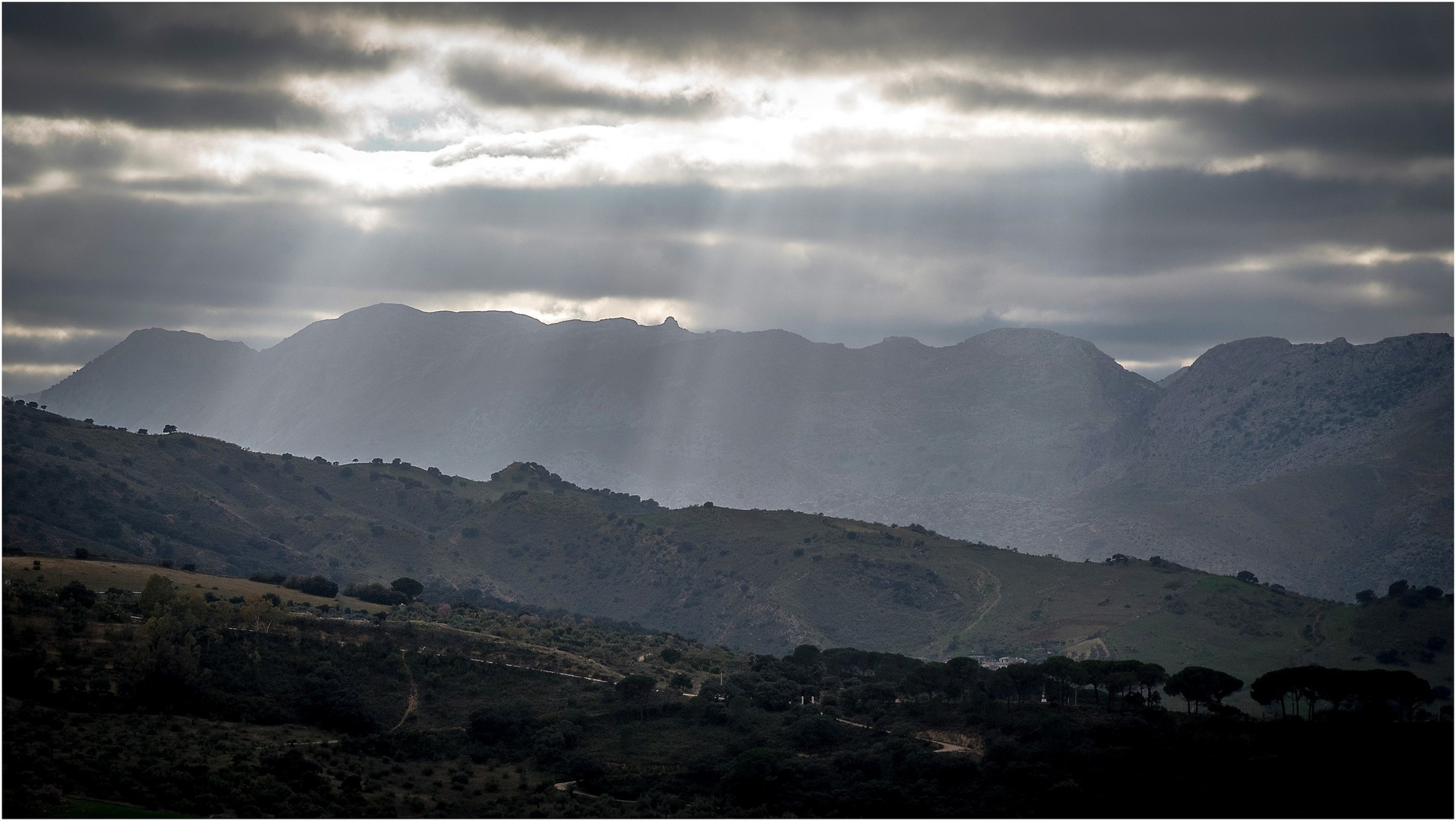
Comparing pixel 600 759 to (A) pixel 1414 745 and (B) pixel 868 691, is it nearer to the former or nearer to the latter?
(B) pixel 868 691

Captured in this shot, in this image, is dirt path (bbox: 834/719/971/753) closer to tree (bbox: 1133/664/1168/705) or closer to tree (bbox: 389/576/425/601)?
tree (bbox: 1133/664/1168/705)

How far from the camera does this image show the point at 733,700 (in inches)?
3819

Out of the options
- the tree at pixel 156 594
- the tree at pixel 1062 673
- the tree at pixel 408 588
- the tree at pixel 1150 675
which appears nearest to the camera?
the tree at pixel 1150 675

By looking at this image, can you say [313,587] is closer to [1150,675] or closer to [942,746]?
[942,746]

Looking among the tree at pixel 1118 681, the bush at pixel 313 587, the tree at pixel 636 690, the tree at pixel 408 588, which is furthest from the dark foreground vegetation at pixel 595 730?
the tree at pixel 408 588

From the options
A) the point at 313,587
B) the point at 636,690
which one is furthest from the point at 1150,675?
the point at 313,587

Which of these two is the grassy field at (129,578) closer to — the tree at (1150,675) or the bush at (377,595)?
the bush at (377,595)

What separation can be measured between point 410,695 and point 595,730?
53.4 feet

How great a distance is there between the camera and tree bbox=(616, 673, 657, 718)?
9725 cm

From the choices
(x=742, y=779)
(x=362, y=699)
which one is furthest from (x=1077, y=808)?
(x=362, y=699)

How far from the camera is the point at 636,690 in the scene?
97812mm

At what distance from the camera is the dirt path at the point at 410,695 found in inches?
3620

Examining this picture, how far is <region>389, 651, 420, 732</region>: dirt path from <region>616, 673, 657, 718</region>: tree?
16041 millimetres

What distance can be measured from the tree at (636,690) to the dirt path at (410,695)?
1604 cm
